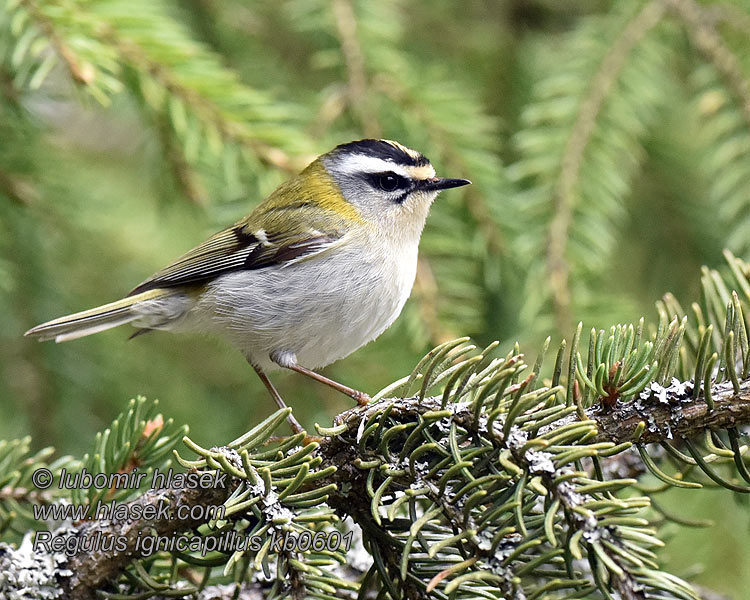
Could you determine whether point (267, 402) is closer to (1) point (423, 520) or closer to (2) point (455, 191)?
(2) point (455, 191)

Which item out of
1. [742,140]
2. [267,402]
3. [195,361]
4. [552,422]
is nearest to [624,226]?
[742,140]

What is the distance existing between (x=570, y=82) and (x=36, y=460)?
1840 mm

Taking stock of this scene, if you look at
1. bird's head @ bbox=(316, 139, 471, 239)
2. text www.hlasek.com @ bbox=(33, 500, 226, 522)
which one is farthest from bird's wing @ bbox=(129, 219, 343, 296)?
text www.hlasek.com @ bbox=(33, 500, 226, 522)

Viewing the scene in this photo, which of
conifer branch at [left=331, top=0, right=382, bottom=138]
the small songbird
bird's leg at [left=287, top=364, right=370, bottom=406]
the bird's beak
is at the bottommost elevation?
bird's leg at [left=287, top=364, right=370, bottom=406]

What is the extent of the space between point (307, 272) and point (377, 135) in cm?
52

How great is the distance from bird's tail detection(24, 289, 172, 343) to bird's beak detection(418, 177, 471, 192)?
885mm

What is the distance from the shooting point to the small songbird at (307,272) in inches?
86.8

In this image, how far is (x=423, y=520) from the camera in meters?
1.07

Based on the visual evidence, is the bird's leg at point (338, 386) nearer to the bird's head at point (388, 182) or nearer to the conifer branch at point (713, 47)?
the bird's head at point (388, 182)

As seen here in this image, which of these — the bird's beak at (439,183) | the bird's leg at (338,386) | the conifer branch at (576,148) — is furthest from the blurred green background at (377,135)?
the bird's leg at (338,386)

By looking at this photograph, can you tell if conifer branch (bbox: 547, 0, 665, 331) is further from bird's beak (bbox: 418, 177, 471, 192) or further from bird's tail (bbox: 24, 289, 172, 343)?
bird's tail (bbox: 24, 289, 172, 343)

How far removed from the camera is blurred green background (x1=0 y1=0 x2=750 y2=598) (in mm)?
2178

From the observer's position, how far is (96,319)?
2.38 m

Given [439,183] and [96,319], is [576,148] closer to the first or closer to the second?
[439,183]
